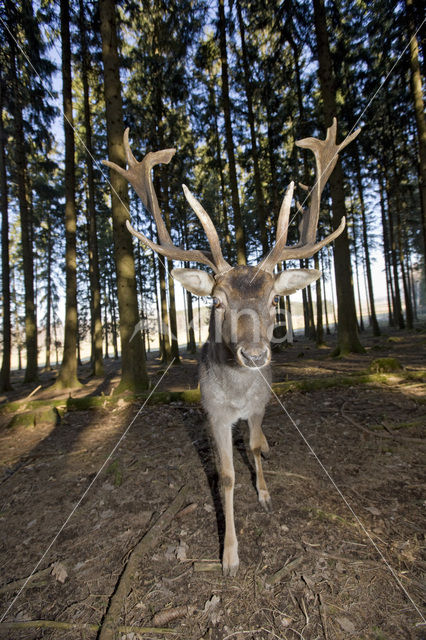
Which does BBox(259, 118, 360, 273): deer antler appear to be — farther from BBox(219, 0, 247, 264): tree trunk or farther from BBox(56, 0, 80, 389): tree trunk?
BBox(56, 0, 80, 389): tree trunk

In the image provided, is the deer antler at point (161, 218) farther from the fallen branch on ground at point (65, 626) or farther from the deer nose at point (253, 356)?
the fallen branch on ground at point (65, 626)

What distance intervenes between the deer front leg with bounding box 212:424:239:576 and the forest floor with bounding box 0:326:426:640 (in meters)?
0.09

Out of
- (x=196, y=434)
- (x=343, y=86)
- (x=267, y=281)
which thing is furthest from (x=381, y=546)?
(x=343, y=86)

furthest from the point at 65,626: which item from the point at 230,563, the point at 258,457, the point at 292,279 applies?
the point at 292,279

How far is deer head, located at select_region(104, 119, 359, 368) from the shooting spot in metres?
2.84

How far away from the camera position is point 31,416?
6281 mm

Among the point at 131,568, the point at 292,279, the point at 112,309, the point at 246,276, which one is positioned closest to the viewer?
the point at 131,568

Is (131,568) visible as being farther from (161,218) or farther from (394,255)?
(394,255)

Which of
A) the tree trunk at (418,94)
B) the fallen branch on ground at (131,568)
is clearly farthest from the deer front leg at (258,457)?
the tree trunk at (418,94)

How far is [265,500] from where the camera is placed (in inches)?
131

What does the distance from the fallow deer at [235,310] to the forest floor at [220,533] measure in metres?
0.33

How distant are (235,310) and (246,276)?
418mm

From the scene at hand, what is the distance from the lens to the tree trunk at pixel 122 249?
7.65 m

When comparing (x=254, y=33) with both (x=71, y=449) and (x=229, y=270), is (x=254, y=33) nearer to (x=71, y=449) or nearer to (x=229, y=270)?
(x=229, y=270)
